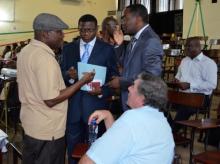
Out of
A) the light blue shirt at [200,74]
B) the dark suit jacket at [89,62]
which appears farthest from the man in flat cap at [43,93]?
the light blue shirt at [200,74]

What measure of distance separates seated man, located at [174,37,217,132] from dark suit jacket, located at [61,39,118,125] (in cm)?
201

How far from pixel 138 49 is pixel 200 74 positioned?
2.55 m

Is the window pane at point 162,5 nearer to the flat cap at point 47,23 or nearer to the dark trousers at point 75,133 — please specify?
the dark trousers at point 75,133

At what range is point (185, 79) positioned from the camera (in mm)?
5219

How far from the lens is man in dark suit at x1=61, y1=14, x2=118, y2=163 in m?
3.01

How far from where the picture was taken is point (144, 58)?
2.68 metres

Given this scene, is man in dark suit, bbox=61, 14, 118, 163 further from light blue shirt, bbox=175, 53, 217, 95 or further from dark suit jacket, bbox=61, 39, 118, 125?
light blue shirt, bbox=175, 53, 217, 95

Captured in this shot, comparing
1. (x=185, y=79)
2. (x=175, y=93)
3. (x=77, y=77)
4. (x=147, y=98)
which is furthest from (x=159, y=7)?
(x=147, y=98)

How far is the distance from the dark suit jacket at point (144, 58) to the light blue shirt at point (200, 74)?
2364mm

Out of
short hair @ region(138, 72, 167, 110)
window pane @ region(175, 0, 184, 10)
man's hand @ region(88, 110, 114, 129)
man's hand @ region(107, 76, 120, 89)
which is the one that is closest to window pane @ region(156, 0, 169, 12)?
window pane @ region(175, 0, 184, 10)

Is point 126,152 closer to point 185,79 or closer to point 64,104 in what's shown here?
point 64,104

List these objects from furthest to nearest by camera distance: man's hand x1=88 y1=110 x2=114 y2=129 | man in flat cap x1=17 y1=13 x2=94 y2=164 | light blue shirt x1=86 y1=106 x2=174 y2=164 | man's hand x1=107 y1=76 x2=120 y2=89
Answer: man's hand x1=107 y1=76 x2=120 y2=89 < man in flat cap x1=17 y1=13 x2=94 y2=164 < man's hand x1=88 y1=110 x2=114 y2=129 < light blue shirt x1=86 y1=106 x2=174 y2=164

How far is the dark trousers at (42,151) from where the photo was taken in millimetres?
2430

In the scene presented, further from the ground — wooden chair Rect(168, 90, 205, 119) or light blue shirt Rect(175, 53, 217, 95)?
light blue shirt Rect(175, 53, 217, 95)
